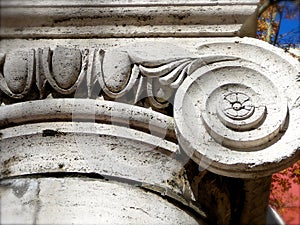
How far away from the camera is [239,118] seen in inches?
82.3

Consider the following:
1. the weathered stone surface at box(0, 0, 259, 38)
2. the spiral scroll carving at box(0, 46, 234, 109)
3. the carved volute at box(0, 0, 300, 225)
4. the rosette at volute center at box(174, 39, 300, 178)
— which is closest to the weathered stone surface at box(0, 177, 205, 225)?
the carved volute at box(0, 0, 300, 225)

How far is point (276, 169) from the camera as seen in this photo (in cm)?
205

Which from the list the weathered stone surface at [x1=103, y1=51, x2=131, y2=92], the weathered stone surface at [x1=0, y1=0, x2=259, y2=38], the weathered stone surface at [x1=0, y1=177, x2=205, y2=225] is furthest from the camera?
the weathered stone surface at [x1=0, y1=0, x2=259, y2=38]

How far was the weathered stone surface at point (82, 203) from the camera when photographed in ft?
6.02

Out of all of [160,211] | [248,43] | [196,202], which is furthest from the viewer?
[248,43]

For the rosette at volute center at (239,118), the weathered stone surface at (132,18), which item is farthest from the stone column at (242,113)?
the weathered stone surface at (132,18)

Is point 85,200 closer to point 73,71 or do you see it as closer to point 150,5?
point 73,71

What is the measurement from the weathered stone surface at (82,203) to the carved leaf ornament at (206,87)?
227 millimetres

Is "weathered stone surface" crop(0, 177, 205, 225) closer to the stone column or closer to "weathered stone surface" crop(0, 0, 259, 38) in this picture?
the stone column

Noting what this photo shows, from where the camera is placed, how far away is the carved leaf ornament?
2.04 m

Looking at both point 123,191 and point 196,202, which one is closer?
point 123,191

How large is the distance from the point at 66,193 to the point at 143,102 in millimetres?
472

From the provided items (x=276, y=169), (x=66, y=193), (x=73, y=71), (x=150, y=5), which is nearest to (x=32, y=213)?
(x=66, y=193)

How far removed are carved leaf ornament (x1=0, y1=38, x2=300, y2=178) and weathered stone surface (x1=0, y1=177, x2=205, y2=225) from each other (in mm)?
227
